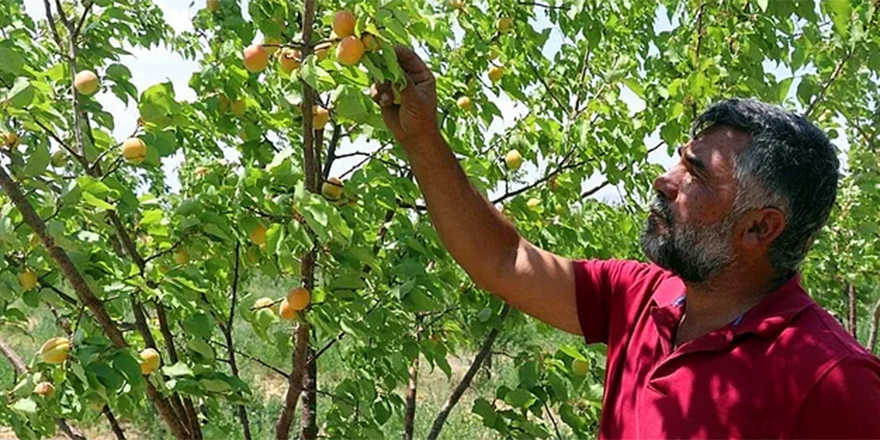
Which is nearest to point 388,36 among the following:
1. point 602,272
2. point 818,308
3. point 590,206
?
point 602,272

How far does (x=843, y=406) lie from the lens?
1.41 metres

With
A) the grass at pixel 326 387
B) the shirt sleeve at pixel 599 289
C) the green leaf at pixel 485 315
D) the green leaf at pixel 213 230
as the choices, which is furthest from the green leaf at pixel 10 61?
the grass at pixel 326 387

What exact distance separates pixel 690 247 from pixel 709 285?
9cm

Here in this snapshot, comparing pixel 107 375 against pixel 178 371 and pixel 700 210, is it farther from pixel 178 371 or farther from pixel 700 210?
pixel 700 210

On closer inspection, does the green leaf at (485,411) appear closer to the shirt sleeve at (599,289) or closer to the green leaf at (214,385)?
the shirt sleeve at (599,289)

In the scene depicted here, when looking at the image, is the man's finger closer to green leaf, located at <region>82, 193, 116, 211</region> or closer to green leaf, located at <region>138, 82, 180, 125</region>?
green leaf, located at <region>138, 82, 180, 125</region>

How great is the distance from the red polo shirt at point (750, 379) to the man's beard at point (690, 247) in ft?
0.36

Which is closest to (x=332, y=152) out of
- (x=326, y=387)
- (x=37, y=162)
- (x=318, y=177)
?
Result: (x=318, y=177)

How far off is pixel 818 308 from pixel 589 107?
3.78 ft

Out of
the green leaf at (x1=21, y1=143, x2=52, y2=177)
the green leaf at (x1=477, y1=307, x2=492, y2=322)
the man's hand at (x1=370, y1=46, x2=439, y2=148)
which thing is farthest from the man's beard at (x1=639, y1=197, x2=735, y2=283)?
the green leaf at (x1=21, y1=143, x2=52, y2=177)

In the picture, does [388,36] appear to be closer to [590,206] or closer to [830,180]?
[830,180]

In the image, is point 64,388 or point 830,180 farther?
point 64,388

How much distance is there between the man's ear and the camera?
1.69 m

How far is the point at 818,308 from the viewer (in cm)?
164
